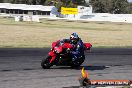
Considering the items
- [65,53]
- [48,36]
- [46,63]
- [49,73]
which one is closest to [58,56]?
[65,53]

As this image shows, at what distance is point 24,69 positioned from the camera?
15.0 m

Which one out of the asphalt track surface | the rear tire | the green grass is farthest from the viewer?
the green grass

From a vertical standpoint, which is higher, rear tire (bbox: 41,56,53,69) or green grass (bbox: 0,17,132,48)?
rear tire (bbox: 41,56,53,69)

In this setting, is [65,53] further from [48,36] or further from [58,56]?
[48,36]

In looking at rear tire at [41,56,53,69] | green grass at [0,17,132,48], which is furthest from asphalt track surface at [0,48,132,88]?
green grass at [0,17,132,48]

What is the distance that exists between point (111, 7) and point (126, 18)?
6753cm

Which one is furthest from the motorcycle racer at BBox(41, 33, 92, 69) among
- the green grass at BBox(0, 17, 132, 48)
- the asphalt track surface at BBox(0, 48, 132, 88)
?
the green grass at BBox(0, 17, 132, 48)

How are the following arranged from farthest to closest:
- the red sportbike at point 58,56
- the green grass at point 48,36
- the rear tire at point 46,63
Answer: the green grass at point 48,36, the rear tire at point 46,63, the red sportbike at point 58,56

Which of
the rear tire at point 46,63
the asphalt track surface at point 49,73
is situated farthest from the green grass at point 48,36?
the rear tire at point 46,63

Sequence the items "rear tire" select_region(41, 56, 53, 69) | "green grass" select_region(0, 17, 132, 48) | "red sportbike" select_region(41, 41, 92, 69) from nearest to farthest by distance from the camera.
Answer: "red sportbike" select_region(41, 41, 92, 69)
"rear tire" select_region(41, 56, 53, 69)
"green grass" select_region(0, 17, 132, 48)

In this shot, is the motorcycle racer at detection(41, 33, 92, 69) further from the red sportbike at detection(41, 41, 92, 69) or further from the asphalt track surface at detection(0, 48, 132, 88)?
the asphalt track surface at detection(0, 48, 132, 88)

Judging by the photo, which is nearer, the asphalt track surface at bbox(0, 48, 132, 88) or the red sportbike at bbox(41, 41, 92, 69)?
the asphalt track surface at bbox(0, 48, 132, 88)

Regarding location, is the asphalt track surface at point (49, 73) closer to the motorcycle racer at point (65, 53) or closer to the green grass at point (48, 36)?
the motorcycle racer at point (65, 53)

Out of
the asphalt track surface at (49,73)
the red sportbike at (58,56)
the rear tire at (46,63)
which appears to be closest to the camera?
the asphalt track surface at (49,73)
